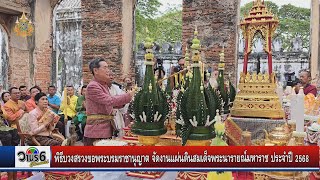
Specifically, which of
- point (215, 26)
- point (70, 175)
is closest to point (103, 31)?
point (215, 26)

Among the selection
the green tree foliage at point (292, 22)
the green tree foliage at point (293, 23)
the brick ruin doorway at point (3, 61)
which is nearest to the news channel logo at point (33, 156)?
the brick ruin doorway at point (3, 61)

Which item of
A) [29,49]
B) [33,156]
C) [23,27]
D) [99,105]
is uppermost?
[23,27]

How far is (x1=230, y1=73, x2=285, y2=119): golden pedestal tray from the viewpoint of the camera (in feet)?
→ 11.7

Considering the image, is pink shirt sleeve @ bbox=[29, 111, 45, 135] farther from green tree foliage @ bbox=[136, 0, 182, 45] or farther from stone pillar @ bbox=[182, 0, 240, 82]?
green tree foliage @ bbox=[136, 0, 182, 45]

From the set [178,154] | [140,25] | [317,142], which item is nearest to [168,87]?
[317,142]

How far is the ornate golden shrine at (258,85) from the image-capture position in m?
3.59

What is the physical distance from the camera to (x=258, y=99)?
143 inches

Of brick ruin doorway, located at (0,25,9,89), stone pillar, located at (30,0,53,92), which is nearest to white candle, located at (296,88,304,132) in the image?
stone pillar, located at (30,0,53,92)

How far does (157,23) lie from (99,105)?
18.0 metres

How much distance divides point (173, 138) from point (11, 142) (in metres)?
2.86

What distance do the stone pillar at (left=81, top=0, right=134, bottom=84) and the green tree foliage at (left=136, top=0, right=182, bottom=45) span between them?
844 centimetres

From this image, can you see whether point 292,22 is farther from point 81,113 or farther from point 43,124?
point 43,124

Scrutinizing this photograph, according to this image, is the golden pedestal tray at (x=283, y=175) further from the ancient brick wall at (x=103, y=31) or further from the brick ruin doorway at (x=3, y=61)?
the brick ruin doorway at (x=3, y=61)

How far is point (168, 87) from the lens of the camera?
375 cm
